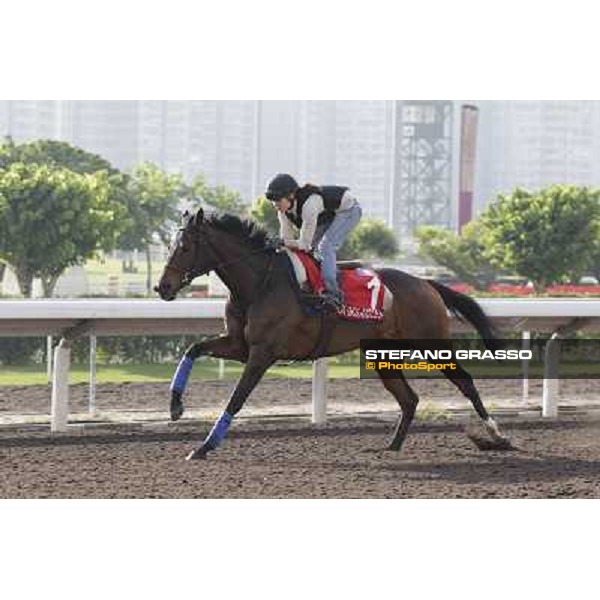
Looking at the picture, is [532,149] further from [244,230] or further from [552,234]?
[244,230]

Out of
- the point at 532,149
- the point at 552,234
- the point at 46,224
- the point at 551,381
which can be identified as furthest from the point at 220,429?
the point at 532,149

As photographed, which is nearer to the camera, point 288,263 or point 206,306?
point 288,263

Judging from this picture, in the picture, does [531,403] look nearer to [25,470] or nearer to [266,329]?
[266,329]

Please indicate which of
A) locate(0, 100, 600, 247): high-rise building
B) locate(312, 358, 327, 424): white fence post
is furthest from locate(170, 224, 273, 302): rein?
locate(0, 100, 600, 247): high-rise building

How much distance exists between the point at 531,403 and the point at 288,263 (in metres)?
4.53

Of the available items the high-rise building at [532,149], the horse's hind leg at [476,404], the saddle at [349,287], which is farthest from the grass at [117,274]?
the saddle at [349,287]

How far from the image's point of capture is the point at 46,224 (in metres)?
29.9

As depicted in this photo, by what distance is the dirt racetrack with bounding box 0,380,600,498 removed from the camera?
6980mm

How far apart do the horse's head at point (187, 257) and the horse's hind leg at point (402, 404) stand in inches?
60.8

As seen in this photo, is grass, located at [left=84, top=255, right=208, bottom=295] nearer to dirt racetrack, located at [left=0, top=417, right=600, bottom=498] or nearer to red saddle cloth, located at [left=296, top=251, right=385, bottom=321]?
dirt racetrack, located at [left=0, top=417, right=600, bottom=498]

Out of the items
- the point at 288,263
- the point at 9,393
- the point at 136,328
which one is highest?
the point at 288,263

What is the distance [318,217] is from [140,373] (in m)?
6.63

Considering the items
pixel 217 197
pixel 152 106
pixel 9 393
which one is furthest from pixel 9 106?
pixel 9 393

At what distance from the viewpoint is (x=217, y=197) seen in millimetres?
68500
